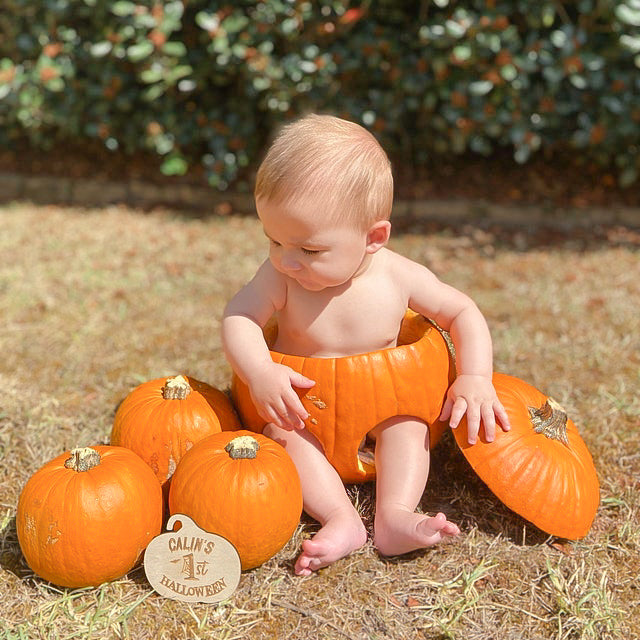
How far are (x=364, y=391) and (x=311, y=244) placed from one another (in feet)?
1.49

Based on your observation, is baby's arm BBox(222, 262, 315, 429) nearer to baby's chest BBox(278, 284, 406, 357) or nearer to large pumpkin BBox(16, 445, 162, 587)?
baby's chest BBox(278, 284, 406, 357)

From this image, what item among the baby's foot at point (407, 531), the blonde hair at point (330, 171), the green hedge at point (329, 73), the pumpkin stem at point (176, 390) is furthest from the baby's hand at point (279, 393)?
the green hedge at point (329, 73)

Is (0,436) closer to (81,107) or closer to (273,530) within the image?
(273,530)

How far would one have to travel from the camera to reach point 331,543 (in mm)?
1966

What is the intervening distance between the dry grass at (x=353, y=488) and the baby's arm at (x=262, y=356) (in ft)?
1.23

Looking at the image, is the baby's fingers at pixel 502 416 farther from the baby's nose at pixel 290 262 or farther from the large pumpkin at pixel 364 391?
the baby's nose at pixel 290 262

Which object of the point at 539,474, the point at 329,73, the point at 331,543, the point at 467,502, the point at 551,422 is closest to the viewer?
the point at 331,543

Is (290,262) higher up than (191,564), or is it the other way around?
(290,262)

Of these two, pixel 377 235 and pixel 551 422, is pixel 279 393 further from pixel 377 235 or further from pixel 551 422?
pixel 551 422

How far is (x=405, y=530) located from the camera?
2.01 meters

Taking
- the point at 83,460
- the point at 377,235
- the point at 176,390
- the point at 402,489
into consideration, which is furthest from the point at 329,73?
the point at 83,460

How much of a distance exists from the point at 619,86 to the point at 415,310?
3415 millimetres

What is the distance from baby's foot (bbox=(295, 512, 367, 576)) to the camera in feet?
6.37

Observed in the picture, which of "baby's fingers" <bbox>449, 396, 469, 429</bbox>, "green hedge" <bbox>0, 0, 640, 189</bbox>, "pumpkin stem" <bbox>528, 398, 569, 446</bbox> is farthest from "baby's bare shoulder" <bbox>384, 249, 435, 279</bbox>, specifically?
"green hedge" <bbox>0, 0, 640, 189</bbox>
